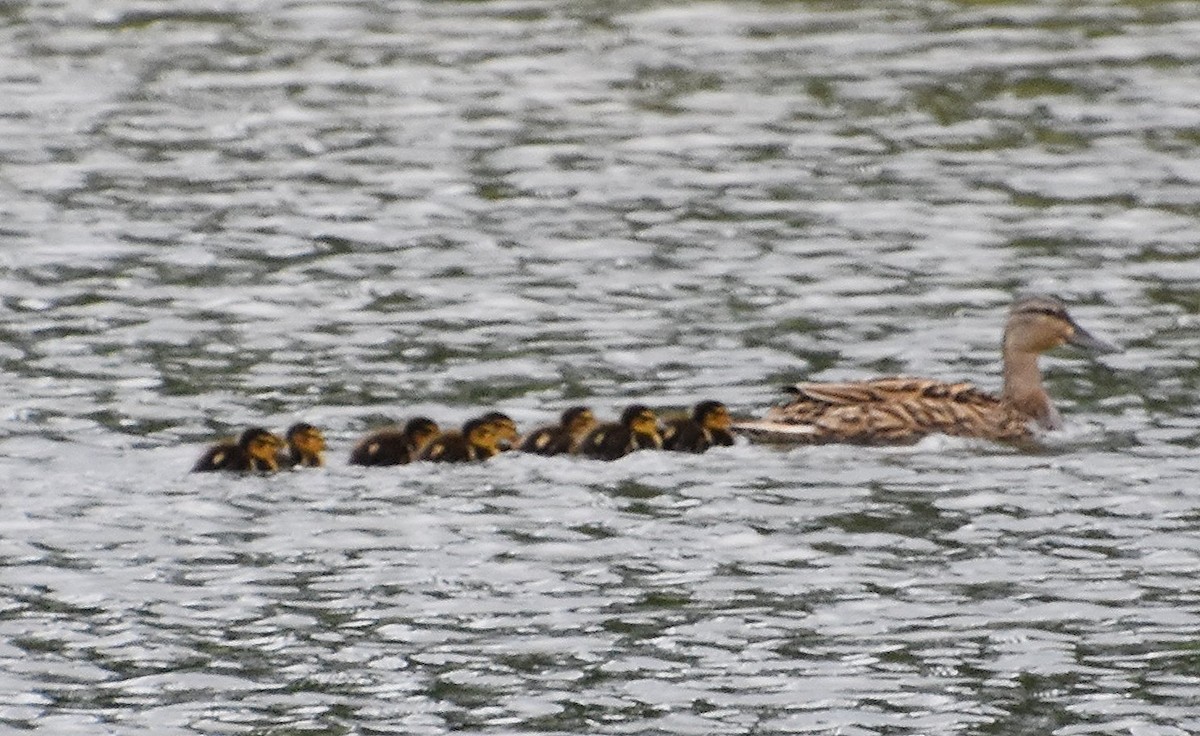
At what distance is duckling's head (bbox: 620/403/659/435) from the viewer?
12.4 metres

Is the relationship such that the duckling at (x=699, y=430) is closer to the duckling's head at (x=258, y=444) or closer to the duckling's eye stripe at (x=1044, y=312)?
the duckling's head at (x=258, y=444)

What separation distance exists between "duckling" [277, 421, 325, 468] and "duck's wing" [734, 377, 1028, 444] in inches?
Answer: 66.7

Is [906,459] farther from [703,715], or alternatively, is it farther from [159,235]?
[159,235]

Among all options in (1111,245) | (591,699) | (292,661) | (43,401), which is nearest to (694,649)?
(591,699)

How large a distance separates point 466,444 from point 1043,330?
2.87 metres

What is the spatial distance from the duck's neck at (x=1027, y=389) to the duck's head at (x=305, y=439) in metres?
3.04

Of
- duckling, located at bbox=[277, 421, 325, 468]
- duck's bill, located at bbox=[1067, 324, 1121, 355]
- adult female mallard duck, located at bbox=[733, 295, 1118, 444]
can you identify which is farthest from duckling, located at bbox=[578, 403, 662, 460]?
duck's bill, located at bbox=[1067, 324, 1121, 355]

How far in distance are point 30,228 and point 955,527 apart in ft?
24.1

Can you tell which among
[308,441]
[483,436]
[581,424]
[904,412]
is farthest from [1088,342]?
[308,441]

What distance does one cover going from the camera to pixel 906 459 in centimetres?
1277

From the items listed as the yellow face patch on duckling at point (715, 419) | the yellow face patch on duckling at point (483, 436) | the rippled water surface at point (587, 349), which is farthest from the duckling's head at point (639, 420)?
the yellow face patch on duckling at point (483, 436)

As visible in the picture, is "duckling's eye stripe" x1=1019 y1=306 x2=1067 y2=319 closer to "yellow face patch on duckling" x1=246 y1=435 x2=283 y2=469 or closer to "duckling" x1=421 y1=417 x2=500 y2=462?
"duckling" x1=421 y1=417 x2=500 y2=462

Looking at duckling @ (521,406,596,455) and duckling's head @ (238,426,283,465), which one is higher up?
duckling's head @ (238,426,283,465)

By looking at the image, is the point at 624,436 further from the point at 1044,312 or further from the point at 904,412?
the point at 1044,312
